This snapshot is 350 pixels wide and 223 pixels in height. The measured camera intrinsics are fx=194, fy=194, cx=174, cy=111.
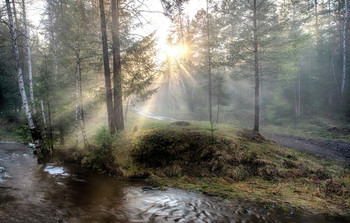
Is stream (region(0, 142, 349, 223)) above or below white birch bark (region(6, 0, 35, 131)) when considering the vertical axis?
below

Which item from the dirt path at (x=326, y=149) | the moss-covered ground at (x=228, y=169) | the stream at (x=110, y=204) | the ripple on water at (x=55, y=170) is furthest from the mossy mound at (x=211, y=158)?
the dirt path at (x=326, y=149)

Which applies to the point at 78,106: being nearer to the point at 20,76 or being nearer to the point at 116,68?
the point at 20,76

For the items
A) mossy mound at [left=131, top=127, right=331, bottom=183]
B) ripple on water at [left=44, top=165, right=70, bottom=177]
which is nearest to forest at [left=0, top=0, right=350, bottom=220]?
mossy mound at [left=131, top=127, right=331, bottom=183]

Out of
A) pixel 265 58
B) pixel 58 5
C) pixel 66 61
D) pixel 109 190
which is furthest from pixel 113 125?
pixel 58 5

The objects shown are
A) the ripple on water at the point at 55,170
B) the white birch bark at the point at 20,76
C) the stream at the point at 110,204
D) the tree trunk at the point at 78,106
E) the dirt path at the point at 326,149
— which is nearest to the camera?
the stream at the point at 110,204

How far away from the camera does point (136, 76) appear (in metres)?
11.6

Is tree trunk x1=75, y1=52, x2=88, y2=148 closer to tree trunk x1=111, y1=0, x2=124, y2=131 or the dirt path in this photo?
tree trunk x1=111, y1=0, x2=124, y2=131

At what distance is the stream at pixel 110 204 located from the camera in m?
5.23

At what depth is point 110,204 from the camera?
6133mm

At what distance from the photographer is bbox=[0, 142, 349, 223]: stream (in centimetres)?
523

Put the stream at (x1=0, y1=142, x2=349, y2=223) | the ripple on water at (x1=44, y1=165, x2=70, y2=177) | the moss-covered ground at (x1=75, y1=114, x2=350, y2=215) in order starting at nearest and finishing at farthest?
the stream at (x1=0, y1=142, x2=349, y2=223)
the moss-covered ground at (x1=75, y1=114, x2=350, y2=215)
the ripple on water at (x1=44, y1=165, x2=70, y2=177)

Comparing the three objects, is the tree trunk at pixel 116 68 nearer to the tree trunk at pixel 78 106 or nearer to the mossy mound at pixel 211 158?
the tree trunk at pixel 78 106

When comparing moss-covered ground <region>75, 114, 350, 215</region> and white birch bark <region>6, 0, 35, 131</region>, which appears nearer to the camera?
moss-covered ground <region>75, 114, 350, 215</region>

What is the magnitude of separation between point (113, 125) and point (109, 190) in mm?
5096
